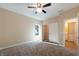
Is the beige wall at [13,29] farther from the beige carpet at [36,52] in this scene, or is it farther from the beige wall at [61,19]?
the beige wall at [61,19]

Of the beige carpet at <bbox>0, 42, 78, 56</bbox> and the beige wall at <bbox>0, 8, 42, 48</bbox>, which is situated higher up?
the beige wall at <bbox>0, 8, 42, 48</bbox>

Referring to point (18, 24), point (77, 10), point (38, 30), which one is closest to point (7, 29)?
point (18, 24)

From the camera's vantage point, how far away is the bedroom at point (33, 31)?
11.8 feet

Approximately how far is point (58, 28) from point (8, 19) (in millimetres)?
2533

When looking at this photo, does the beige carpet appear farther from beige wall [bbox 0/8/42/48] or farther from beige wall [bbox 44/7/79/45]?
beige wall [bbox 44/7/79/45]

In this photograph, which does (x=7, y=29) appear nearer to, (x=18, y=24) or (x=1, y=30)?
(x=1, y=30)

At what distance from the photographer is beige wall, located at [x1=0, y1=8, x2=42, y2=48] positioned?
12.6 ft

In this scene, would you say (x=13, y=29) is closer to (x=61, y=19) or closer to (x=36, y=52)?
(x=36, y=52)

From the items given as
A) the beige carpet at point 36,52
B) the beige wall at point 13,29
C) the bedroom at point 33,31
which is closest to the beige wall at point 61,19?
the bedroom at point 33,31

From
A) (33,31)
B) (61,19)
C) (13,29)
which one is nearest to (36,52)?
(13,29)

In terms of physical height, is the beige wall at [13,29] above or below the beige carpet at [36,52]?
above

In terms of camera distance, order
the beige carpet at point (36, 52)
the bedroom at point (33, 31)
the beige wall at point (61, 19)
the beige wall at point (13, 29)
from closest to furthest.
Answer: the beige carpet at point (36, 52) → the bedroom at point (33, 31) → the beige wall at point (13, 29) → the beige wall at point (61, 19)

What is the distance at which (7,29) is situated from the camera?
Result: 4.03 m

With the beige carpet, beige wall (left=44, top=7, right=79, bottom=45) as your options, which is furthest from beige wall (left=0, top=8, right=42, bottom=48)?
beige wall (left=44, top=7, right=79, bottom=45)
